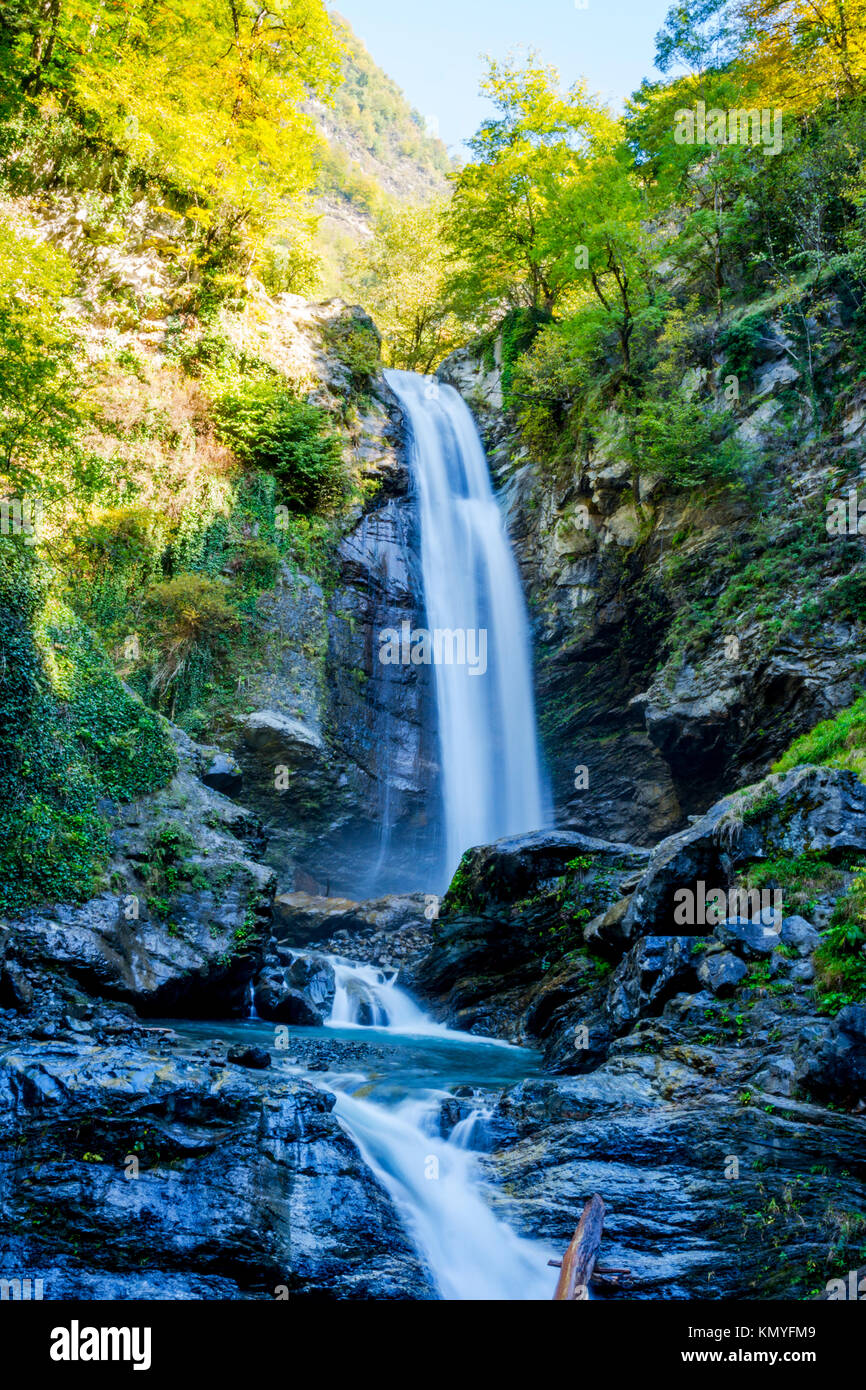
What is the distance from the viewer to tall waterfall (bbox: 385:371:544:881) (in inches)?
824

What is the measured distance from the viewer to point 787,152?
1770 cm

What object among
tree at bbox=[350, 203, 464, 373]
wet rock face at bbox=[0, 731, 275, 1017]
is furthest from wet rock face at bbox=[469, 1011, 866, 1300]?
tree at bbox=[350, 203, 464, 373]

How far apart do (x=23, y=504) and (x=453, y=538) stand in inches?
501

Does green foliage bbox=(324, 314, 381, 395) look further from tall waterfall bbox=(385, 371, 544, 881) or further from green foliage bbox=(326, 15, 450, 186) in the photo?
green foliage bbox=(326, 15, 450, 186)

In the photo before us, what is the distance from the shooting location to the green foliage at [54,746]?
1013 centimetres

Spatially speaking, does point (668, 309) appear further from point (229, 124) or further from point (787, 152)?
point (229, 124)

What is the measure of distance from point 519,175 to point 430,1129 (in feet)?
91.5

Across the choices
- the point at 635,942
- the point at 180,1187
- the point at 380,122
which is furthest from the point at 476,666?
the point at 380,122

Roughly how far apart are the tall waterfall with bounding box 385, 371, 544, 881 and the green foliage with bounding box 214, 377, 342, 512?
11.6ft

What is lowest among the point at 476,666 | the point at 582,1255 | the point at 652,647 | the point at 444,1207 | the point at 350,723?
the point at 444,1207

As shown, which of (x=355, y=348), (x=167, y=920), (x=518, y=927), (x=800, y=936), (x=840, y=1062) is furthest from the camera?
(x=355, y=348)

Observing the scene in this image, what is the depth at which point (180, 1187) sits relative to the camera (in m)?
5.21

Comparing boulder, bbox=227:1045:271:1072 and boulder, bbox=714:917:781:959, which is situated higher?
boulder, bbox=714:917:781:959

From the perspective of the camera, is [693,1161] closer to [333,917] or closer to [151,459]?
[333,917]
